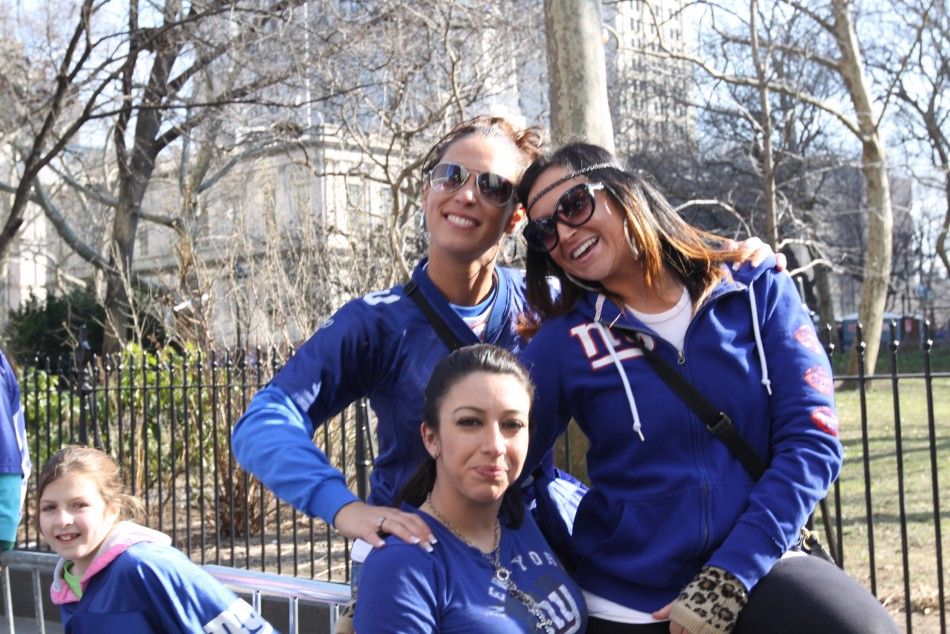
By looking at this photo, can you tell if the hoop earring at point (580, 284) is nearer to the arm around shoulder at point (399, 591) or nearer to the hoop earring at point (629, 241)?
the hoop earring at point (629, 241)

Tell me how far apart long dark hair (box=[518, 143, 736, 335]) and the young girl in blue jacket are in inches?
50.2

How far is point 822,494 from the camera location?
222 centimetres

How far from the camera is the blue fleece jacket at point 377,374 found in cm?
253

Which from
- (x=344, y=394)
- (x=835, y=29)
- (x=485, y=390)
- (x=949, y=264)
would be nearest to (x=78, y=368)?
(x=344, y=394)

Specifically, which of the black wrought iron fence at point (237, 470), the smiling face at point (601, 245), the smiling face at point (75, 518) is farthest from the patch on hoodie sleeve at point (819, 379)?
the black wrought iron fence at point (237, 470)

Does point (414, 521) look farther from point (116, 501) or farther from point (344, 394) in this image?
point (116, 501)

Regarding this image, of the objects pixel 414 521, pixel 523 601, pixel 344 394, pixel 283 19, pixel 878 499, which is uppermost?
pixel 283 19

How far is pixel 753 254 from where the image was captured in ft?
8.11

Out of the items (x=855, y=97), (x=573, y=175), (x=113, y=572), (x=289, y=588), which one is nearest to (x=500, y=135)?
(x=573, y=175)

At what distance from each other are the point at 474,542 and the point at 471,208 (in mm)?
866

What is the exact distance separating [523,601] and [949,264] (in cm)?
2738

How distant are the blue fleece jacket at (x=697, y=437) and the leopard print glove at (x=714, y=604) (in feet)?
0.08

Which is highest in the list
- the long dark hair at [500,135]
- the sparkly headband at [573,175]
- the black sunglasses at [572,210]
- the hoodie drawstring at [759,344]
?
the long dark hair at [500,135]

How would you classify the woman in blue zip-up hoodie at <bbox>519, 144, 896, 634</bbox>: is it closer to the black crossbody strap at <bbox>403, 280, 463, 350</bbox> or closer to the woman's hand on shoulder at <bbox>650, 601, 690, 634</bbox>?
the woman's hand on shoulder at <bbox>650, 601, 690, 634</bbox>
